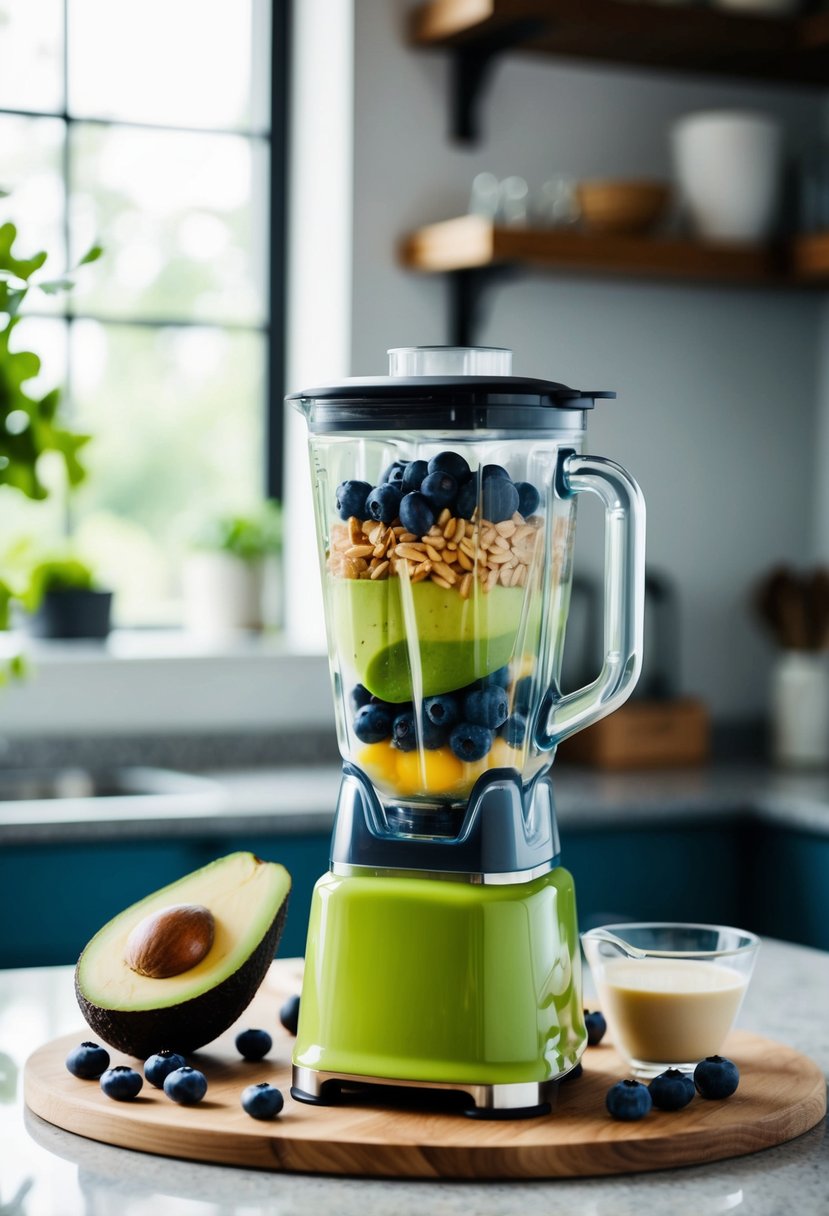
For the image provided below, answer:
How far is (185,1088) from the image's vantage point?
106 centimetres

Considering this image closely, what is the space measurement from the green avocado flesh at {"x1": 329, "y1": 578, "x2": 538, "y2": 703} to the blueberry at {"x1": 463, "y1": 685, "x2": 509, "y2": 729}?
0.01 meters

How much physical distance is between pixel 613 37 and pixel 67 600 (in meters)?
1.39

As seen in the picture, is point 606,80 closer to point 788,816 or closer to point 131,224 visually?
point 131,224

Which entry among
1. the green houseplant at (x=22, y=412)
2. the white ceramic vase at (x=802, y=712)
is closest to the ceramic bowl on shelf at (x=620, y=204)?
the white ceramic vase at (x=802, y=712)

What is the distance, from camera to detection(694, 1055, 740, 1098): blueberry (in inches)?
43.3

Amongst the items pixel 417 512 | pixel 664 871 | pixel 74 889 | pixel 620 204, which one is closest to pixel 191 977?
pixel 417 512

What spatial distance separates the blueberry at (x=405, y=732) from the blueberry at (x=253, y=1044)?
0.24 metres

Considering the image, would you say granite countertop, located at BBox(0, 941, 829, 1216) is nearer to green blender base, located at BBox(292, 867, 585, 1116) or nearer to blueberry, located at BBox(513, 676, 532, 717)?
green blender base, located at BBox(292, 867, 585, 1116)

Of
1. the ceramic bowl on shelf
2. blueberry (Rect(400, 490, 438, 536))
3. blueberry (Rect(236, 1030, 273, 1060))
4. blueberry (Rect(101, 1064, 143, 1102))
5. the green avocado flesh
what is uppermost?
the ceramic bowl on shelf

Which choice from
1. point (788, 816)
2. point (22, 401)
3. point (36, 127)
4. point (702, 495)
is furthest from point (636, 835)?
point (22, 401)

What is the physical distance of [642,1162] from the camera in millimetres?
1004

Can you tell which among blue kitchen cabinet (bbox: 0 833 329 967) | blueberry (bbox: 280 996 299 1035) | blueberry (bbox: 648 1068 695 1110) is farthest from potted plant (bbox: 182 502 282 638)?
blueberry (bbox: 648 1068 695 1110)

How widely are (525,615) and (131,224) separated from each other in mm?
2304

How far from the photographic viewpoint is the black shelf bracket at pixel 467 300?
3076 mm
